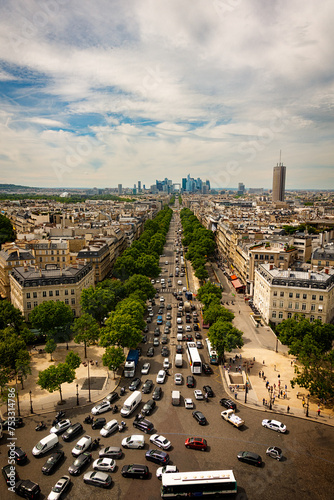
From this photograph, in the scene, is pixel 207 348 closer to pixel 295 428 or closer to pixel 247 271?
pixel 295 428

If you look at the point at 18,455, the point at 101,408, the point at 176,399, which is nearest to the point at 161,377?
the point at 176,399

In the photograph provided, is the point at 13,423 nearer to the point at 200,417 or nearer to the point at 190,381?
the point at 200,417

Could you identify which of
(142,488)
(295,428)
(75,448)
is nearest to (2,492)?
(75,448)

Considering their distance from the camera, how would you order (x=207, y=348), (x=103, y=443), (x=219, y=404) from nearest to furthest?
(x=103, y=443), (x=219, y=404), (x=207, y=348)

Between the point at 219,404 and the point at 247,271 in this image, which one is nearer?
the point at 219,404

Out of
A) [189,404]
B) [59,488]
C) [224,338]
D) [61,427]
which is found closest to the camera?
[59,488]
